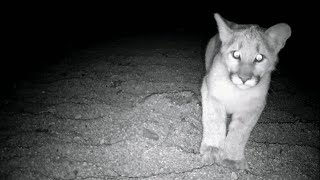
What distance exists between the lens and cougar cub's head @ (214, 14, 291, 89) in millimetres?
2852

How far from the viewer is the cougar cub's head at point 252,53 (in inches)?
112

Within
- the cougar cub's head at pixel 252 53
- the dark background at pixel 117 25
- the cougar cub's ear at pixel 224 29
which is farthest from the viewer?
the dark background at pixel 117 25

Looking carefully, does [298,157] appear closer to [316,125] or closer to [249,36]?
[316,125]

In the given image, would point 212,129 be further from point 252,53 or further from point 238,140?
point 252,53

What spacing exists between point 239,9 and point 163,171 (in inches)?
448

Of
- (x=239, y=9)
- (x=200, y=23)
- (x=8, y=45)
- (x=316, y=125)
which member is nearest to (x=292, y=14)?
(x=239, y=9)

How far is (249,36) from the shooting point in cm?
294

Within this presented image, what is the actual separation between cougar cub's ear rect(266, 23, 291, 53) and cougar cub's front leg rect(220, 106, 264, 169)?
2.64 ft

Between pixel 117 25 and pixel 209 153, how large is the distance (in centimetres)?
751

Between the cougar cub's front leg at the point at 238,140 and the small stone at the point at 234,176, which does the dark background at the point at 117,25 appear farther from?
the small stone at the point at 234,176

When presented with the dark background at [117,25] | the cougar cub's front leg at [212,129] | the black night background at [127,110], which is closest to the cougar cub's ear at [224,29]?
the cougar cub's front leg at [212,129]

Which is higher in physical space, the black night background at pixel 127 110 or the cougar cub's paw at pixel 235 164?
the black night background at pixel 127 110

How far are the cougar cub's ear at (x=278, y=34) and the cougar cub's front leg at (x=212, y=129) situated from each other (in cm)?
98

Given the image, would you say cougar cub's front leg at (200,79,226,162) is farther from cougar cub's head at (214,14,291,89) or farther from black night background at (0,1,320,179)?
cougar cub's head at (214,14,291,89)
